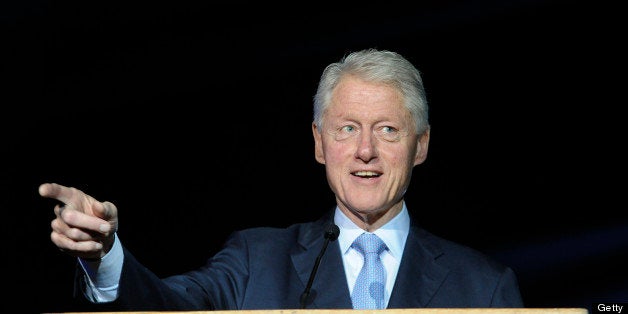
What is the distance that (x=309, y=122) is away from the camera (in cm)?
336

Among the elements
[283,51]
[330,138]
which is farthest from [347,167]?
[283,51]

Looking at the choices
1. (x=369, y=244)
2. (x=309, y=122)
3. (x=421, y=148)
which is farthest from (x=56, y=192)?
(x=309, y=122)

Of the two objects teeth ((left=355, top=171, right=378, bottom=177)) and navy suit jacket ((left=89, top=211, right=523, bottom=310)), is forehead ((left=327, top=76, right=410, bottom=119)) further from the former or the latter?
navy suit jacket ((left=89, top=211, right=523, bottom=310))

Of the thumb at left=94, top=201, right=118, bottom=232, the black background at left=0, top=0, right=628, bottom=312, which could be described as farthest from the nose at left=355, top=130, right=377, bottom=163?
the thumb at left=94, top=201, right=118, bottom=232

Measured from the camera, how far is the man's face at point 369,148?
2.72 m

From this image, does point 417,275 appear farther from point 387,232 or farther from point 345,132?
point 345,132

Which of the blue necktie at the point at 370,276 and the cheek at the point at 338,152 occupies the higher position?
the cheek at the point at 338,152

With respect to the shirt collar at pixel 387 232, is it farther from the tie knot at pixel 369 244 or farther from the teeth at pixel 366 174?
the teeth at pixel 366 174

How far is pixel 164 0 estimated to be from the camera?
10.5 ft

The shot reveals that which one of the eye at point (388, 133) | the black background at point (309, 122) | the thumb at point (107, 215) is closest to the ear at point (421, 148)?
the eye at point (388, 133)

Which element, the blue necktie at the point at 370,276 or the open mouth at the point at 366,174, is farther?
the open mouth at the point at 366,174

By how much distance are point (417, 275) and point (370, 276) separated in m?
0.12

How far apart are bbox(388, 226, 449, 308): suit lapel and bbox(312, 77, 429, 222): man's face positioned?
0.13m

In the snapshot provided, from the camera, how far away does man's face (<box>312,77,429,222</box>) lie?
272 cm
